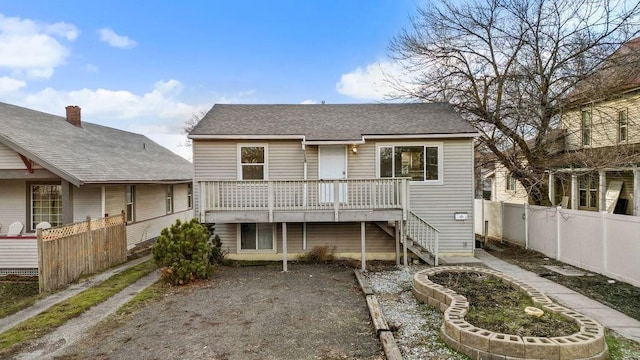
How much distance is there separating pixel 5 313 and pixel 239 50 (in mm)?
17056

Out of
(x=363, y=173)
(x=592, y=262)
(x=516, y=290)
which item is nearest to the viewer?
(x=516, y=290)

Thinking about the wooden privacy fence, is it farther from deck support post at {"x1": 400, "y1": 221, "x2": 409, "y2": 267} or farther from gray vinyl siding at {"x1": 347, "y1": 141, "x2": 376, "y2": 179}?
deck support post at {"x1": 400, "y1": 221, "x2": 409, "y2": 267}

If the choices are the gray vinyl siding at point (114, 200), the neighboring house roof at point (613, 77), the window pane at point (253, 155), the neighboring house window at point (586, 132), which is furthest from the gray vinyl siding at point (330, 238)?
the neighboring house window at point (586, 132)

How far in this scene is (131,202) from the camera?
14.5 m

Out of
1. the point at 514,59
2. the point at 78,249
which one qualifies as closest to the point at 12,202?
the point at 78,249

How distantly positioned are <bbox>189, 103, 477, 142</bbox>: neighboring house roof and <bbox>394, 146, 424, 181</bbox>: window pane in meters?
0.63

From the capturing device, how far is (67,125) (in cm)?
1584

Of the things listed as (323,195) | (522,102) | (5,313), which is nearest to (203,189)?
(323,195)

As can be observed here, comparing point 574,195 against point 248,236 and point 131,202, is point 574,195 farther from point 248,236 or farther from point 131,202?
point 131,202

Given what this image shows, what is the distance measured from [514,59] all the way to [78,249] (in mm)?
16189

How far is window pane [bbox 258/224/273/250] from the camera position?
1233 cm

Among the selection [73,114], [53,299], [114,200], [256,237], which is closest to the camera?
[53,299]

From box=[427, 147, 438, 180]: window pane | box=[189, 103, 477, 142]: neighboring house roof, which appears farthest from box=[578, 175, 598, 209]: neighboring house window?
box=[427, 147, 438, 180]: window pane

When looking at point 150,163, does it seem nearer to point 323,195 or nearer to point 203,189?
point 203,189
